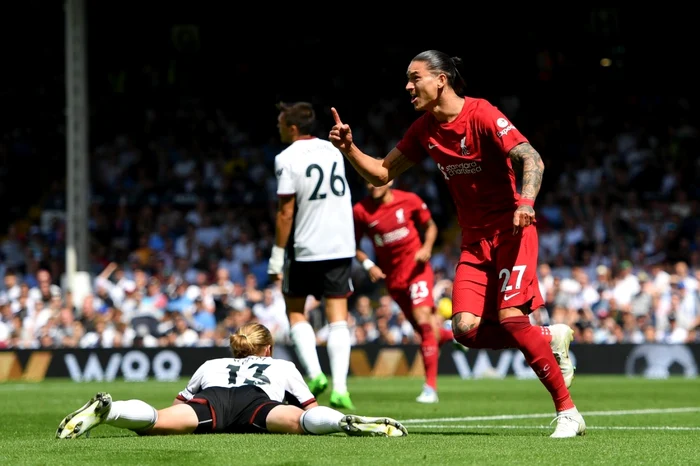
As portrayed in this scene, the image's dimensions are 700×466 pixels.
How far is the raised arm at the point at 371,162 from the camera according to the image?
305 inches

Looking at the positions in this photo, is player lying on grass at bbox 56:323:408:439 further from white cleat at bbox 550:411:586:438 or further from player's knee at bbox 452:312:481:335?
white cleat at bbox 550:411:586:438

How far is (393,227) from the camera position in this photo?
1332 cm

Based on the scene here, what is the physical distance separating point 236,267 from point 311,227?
13382 millimetres

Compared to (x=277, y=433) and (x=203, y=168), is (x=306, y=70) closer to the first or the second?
(x=203, y=168)

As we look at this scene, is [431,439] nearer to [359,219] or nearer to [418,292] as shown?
[418,292]

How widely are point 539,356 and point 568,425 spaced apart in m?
0.44

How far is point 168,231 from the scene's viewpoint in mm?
25188

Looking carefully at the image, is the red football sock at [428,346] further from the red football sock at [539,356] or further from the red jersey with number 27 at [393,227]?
the red football sock at [539,356]

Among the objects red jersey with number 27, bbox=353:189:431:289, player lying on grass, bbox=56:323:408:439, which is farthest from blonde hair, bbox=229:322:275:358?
red jersey with number 27, bbox=353:189:431:289

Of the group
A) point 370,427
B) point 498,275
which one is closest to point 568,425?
point 498,275

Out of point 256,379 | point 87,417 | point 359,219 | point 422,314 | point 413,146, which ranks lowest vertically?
point 87,417

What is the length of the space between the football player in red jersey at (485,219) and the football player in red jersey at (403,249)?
199 inches

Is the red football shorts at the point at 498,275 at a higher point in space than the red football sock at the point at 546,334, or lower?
higher

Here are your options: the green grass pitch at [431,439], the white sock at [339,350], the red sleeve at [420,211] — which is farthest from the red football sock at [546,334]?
the red sleeve at [420,211]
